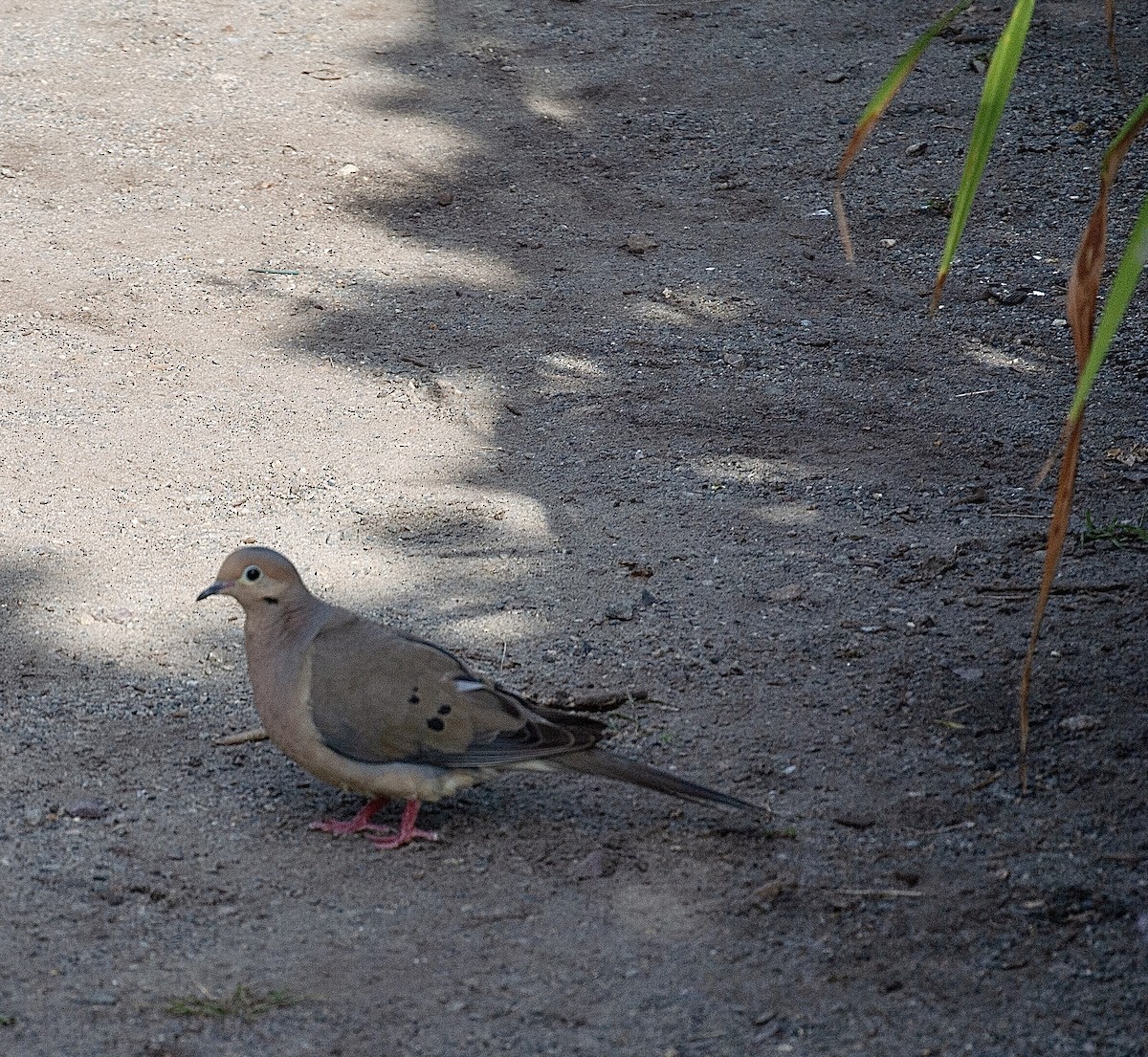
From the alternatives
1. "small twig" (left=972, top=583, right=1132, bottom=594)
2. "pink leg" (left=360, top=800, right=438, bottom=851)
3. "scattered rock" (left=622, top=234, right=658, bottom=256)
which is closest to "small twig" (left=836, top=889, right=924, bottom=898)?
"pink leg" (left=360, top=800, right=438, bottom=851)

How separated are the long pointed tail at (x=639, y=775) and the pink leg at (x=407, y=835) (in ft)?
1.06

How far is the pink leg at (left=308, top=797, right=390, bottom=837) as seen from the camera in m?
3.28

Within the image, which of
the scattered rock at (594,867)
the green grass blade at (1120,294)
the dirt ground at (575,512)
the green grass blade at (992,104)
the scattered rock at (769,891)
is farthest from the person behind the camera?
the scattered rock at (594,867)

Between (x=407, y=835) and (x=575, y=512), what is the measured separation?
1787 mm

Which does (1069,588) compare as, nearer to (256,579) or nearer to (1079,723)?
(1079,723)

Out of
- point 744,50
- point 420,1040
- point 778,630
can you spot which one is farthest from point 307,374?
point 744,50

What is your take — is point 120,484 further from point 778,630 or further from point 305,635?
point 778,630

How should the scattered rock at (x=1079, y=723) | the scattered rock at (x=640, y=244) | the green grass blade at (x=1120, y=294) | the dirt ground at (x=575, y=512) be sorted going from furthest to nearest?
the scattered rock at (x=640, y=244) → the scattered rock at (x=1079, y=723) → the dirt ground at (x=575, y=512) → the green grass blade at (x=1120, y=294)

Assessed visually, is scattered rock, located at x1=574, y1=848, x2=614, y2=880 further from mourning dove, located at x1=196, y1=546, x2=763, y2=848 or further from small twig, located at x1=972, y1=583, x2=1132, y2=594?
small twig, located at x1=972, y1=583, x2=1132, y2=594

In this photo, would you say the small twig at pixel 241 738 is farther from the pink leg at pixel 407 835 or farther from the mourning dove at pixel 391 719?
the pink leg at pixel 407 835

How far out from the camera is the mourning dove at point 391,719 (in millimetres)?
3156

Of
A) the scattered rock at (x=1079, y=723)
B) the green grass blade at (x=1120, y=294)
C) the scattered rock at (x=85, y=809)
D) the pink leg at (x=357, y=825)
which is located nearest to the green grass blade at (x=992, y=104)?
the green grass blade at (x=1120, y=294)

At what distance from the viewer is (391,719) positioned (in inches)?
125

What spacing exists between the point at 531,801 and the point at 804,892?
703 mm
